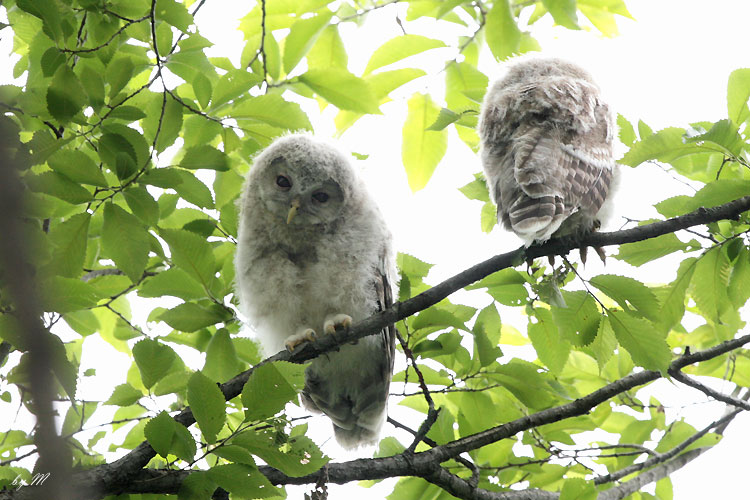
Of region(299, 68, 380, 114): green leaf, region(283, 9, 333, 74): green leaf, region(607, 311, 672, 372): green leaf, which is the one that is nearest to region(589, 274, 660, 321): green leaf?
region(607, 311, 672, 372): green leaf

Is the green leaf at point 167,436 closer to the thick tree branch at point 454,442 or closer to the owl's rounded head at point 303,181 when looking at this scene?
the thick tree branch at point 454,442

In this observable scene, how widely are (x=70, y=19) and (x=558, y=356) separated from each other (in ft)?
7.11

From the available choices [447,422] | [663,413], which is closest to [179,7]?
[447,422]

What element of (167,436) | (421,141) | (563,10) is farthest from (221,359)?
(563,10)

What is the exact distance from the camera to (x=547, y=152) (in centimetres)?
252

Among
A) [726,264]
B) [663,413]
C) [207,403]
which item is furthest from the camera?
[663,413]

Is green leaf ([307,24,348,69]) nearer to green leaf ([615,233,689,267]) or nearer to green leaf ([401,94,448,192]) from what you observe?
green leaf ([401,94,448,192])

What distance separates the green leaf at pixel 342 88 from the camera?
8.96ft

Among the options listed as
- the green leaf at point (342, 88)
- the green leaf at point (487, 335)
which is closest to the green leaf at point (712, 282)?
the green leaf at point (487, 335)

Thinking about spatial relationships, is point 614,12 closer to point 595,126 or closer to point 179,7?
point 595,126

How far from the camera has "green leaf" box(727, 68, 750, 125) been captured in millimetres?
2369

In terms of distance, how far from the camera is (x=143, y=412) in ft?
10.3

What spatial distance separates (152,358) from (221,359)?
1.17ft

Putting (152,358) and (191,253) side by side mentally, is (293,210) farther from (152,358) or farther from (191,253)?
(152,358)
